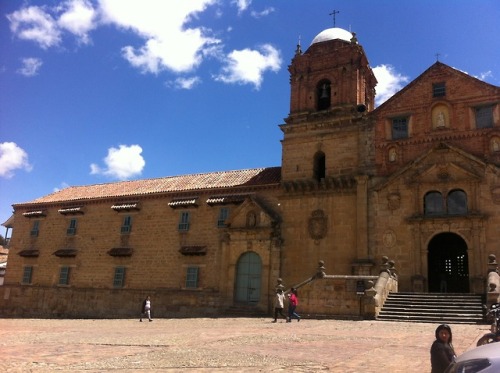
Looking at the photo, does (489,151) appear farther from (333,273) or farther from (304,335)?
(304,335)

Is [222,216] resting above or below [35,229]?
above

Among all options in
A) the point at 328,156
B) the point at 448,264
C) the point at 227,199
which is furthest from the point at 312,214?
the point at 448,264

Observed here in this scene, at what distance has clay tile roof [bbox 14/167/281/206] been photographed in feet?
98.3

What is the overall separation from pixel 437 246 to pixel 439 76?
8.98m

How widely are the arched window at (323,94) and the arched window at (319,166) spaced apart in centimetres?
325

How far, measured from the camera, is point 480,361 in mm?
4359

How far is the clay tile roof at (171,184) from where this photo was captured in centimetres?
2997

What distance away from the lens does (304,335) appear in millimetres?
13844

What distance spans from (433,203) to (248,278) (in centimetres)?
1092

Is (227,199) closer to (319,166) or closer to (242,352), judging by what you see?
(319,166)

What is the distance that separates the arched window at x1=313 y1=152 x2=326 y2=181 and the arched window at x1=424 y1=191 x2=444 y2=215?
240 inches

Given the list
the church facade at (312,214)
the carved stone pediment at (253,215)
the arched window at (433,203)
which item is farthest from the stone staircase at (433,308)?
the carved stone pediment at (253,215)

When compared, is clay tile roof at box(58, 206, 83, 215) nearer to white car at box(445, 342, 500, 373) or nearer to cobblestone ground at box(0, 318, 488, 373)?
cobblestone ground at box(0, 318, 488, 373)

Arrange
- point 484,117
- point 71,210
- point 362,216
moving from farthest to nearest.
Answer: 1. point 71,210
2. point 362,216
3. point 484,117
